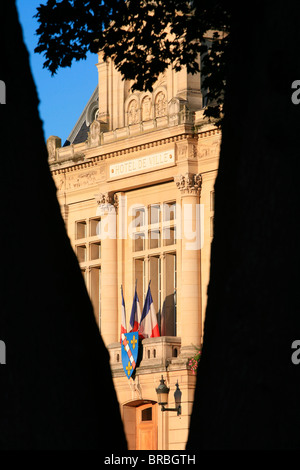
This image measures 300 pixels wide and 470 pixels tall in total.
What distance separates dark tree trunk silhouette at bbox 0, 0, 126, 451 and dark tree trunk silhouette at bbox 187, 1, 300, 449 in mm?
711

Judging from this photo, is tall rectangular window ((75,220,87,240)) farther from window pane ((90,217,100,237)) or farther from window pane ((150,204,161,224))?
window pane ((150,204,161,224))

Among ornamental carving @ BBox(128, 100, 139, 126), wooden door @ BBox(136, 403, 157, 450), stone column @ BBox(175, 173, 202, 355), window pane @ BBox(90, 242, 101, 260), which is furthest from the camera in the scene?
window pane @ BBox(90, 242, 101, 260)

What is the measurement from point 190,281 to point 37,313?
31.5 m

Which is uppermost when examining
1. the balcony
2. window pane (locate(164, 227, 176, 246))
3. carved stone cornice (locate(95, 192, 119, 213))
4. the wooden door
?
carved stone cornice (locate(95, 192, 119, 213))

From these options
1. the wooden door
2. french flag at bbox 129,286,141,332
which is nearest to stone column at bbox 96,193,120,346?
french flag at bbox 129,286,141,332

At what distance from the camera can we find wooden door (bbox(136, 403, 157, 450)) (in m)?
38.9

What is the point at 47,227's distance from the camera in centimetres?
666

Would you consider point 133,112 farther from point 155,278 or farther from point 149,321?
point 149,321

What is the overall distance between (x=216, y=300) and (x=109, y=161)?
1404 inches

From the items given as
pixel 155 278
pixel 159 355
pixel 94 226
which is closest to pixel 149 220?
pixel 155 278

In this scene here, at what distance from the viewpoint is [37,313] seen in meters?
6.45

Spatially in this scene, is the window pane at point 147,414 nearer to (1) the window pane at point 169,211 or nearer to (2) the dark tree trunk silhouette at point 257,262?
(1) the window pane at point 169,211

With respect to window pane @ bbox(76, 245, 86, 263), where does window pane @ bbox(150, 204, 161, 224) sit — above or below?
above
